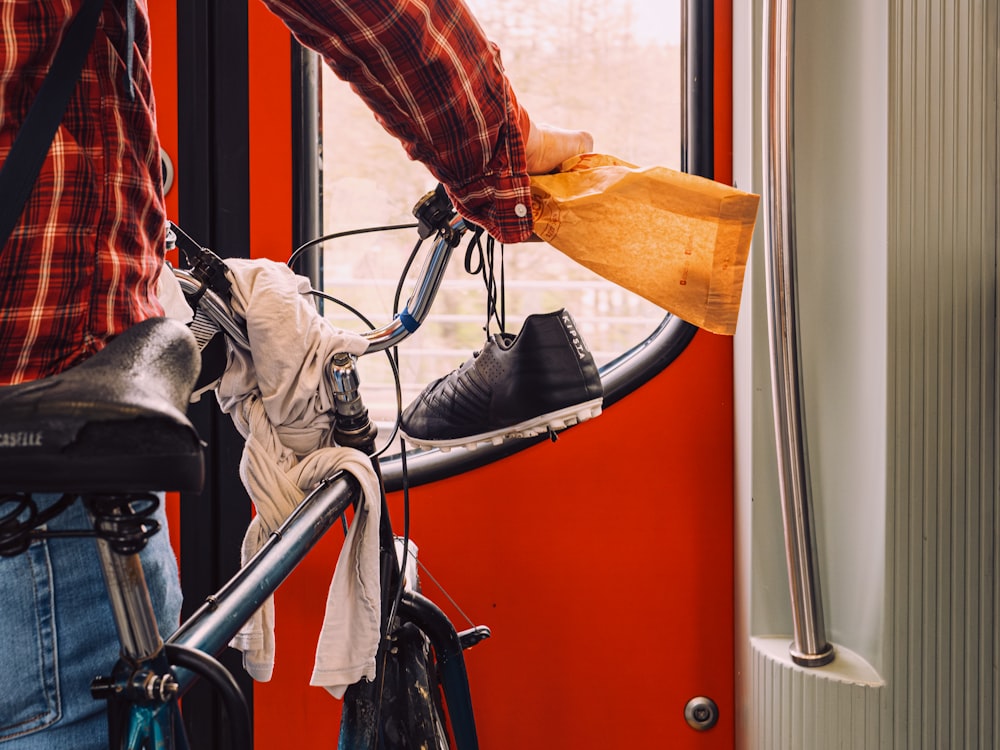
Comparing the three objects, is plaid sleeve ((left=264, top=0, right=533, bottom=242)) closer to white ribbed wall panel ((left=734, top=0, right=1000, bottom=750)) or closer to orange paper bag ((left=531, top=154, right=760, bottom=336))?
orange paper bag ((left=531, top=154, right=760, bottom=336))

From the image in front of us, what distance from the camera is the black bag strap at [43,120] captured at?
471 millimetres

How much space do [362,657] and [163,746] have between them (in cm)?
35

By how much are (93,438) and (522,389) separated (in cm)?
62

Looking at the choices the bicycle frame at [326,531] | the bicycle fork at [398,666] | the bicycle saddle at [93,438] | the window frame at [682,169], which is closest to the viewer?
the bicycle saddle at [93,438]

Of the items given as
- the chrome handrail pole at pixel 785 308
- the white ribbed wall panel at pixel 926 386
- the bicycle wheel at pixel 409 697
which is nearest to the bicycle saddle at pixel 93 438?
the bicycle wheel at pixel 409 697

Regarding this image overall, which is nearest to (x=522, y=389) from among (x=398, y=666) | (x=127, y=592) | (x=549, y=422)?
(x=549, y=422)

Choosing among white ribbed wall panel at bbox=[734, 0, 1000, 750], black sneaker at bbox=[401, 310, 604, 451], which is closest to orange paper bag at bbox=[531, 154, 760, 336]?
black sneaker at bbox=[401, 310, 604, 451]

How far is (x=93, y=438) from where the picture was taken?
0.35 m

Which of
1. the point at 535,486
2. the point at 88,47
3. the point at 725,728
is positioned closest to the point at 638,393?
the point at 535,486

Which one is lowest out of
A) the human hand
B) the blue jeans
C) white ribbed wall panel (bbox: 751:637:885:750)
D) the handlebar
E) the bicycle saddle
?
white ribbed wall panel (bbox: 751:637:885:750)

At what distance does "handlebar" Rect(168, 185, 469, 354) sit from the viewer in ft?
2.68

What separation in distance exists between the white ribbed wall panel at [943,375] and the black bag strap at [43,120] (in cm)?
90

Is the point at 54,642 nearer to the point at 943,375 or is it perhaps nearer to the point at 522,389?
the point at 522,389

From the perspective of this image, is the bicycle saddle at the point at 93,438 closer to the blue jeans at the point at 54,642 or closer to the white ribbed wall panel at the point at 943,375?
the blue jeans at the point at 54,642
